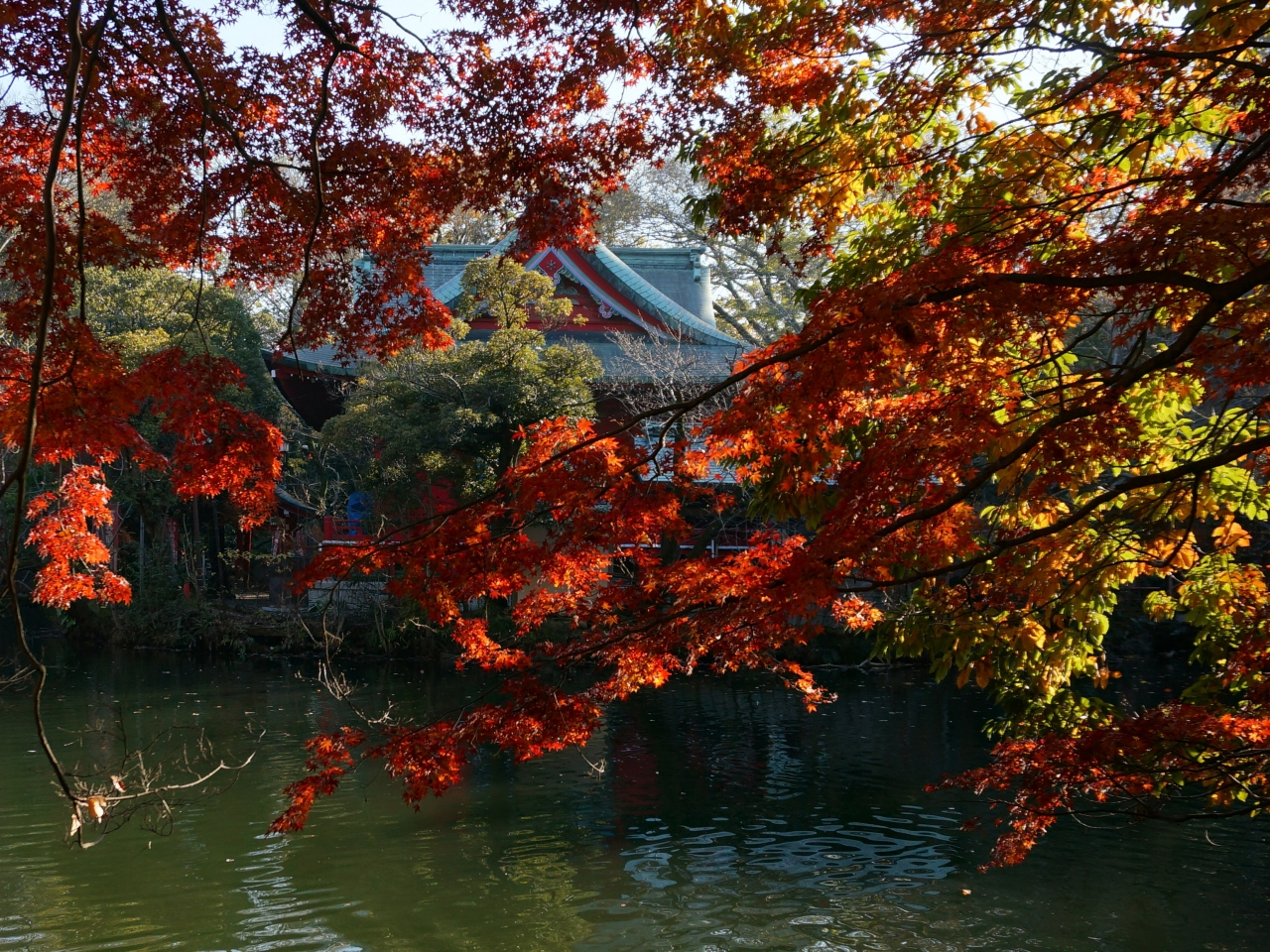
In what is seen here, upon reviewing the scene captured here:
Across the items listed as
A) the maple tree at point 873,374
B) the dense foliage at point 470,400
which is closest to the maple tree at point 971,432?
the maple tree at point 873,374

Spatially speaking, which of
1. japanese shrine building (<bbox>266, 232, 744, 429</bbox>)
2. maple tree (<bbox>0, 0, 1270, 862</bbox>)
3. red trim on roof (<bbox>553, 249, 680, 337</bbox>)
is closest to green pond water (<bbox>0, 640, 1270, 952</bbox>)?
maple tree (<bbox>0, 0, 1270, 862</bbox>)

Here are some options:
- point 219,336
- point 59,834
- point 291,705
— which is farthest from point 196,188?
point 219,336

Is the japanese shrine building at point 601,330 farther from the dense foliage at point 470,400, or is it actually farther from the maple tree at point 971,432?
the maple tree at point 971,432

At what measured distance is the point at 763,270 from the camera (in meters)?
22.0

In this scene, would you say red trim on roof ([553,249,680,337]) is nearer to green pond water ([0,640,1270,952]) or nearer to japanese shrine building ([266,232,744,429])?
japanese shrine building ([266,232,744,429])

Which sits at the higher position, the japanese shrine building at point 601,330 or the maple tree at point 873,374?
the japanese shrine building at point 601,330

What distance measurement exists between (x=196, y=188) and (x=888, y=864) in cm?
535

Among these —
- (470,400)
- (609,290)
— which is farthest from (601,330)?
(470,400)

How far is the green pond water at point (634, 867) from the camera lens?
207 inches

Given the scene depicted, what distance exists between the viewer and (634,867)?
6.25m

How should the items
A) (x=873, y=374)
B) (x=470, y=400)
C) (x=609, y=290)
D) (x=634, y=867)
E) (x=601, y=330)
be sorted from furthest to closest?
(x=601, y=330) → (x=609, y=290) → (x=470, y=400) → (x=634, y=867) → (x=873, y=374)

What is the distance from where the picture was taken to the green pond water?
5.25 metres

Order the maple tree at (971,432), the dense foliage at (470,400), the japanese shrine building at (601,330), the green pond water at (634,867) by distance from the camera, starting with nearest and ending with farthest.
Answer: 1. the maple tree at (971,432)
2. the green pond water at (634,867)
3. the dense foliage at (470,400)
4. the japanese shrine building at (601,330)

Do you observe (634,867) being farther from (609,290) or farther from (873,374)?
(609,290)
